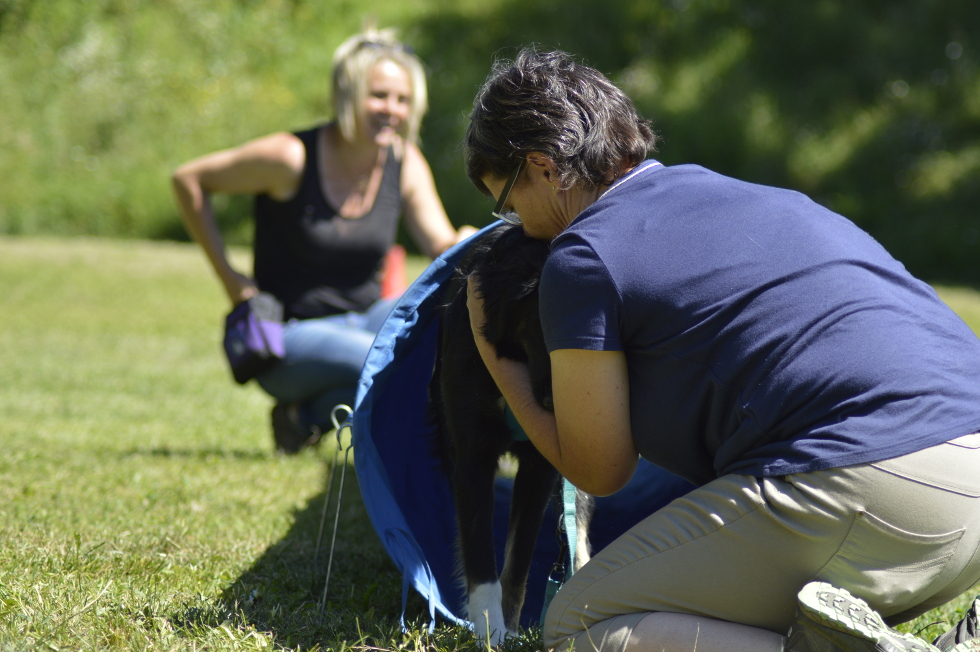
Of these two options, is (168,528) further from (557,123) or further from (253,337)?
(557,123)

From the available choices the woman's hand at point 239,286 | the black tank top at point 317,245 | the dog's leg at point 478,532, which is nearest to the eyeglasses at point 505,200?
the dog's leg at point 478,532

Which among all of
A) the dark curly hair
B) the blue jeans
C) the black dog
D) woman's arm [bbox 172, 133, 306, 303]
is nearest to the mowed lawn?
the black dog

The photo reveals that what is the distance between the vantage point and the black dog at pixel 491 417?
2195mm

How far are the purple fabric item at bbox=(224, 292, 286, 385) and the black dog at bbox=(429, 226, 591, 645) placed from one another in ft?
4.20

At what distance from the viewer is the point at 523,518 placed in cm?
257

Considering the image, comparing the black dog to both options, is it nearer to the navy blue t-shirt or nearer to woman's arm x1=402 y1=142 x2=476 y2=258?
the navy blue t-shirt

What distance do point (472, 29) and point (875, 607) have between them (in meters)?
19.0

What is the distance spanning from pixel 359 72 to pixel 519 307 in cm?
214

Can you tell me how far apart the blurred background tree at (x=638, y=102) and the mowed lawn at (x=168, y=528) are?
29.4 ft

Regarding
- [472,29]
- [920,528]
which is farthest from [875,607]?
[472,29]

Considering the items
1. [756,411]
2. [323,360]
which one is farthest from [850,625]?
[323,360]

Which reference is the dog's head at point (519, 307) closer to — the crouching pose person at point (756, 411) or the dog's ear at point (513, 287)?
the dog's ear at point (513, 287)

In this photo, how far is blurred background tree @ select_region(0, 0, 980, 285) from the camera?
14992mm

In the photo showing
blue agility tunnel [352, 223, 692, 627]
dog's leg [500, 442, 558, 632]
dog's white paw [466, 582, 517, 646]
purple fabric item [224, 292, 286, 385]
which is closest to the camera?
dog's white paw [466, 582, 517, 646]
